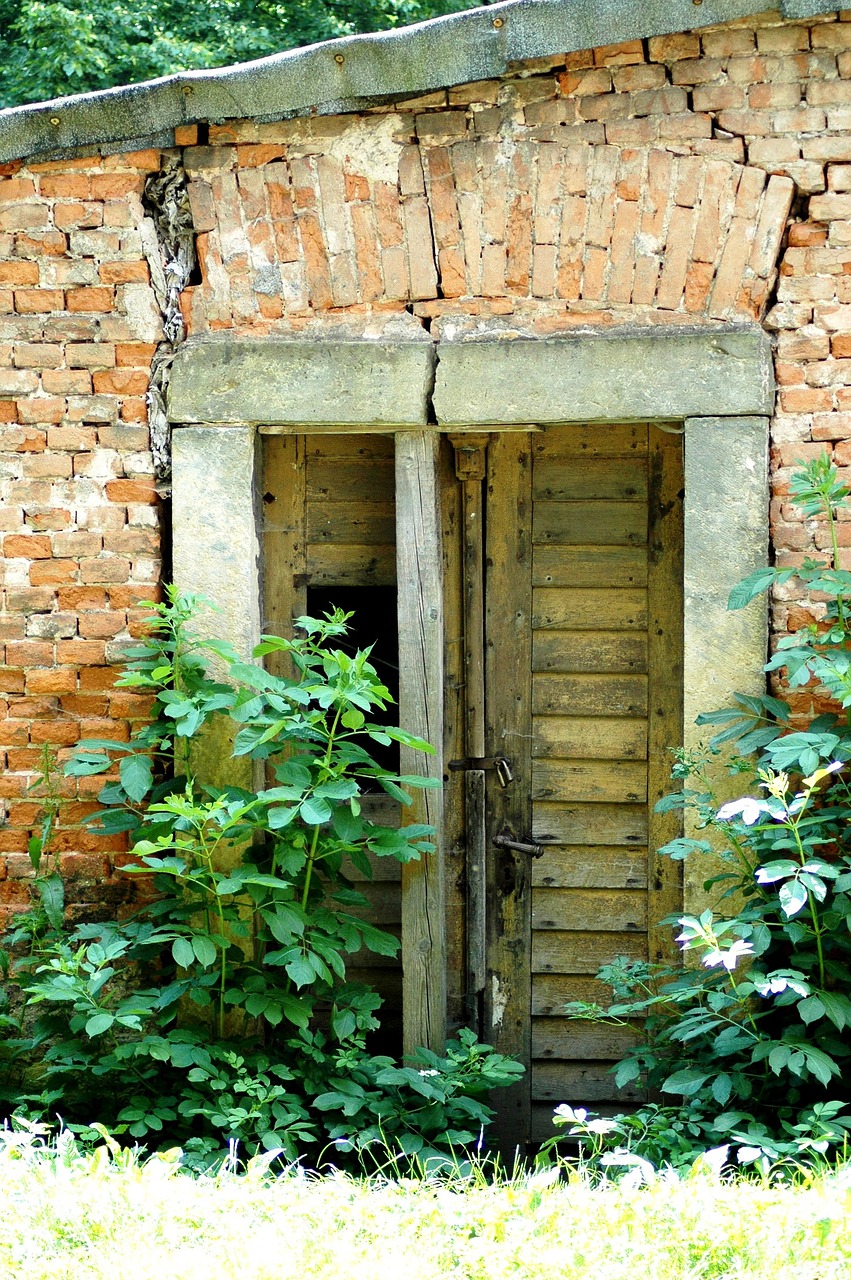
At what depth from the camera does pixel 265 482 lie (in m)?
4.37

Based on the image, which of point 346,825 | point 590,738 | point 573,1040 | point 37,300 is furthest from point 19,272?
point 573,1040

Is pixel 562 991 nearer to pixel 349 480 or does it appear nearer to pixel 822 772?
pixel 822 772

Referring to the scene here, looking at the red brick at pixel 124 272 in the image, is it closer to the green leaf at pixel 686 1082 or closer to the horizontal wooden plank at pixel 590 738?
the horizontal wooden plank at pixel 590 738

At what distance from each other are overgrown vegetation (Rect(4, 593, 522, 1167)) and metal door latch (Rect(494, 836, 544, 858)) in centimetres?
52

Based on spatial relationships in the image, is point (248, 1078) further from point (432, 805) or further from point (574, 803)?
point (574, 803)

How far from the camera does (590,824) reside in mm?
4359

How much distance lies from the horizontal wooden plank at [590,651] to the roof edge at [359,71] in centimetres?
178

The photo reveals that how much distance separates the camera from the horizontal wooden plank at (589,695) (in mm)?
4320

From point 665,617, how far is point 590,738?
48 centimetres

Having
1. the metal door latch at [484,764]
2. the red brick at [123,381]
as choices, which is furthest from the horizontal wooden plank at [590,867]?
the red brick at [123,381]

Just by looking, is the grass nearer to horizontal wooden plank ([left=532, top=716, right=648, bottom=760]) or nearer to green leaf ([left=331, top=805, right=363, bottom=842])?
green leaf ([left=331, top=805, right=363, bottom=842])

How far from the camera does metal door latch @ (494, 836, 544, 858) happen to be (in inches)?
171

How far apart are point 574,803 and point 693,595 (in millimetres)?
904

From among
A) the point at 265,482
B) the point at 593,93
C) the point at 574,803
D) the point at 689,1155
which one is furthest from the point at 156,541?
the point at 689,1155
